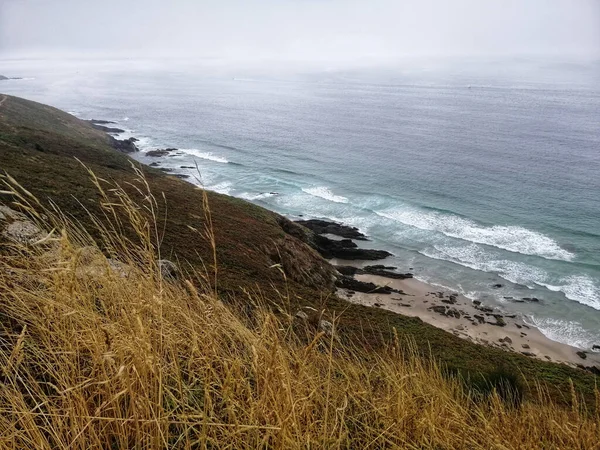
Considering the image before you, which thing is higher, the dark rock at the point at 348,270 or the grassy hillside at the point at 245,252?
the grassy hillside at the point at 245,252

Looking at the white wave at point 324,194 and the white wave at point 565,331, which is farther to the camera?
the white wave at point 324,194

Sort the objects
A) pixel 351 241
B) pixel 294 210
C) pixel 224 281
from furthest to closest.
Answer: pixel 294 210 < pixel 351 241 < pixel 224 281

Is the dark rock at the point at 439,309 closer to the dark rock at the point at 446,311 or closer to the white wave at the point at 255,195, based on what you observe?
the dark rock at the point at 446,311

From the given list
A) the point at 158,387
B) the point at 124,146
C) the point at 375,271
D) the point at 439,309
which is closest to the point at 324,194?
the point at 375,271

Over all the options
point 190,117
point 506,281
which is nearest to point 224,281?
point 506,281

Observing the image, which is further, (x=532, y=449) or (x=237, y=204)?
(x=237, y=204)

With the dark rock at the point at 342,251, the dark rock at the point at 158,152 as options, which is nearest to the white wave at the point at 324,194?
the dark rock at the point at 342,251

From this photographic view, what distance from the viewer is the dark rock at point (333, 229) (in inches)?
1592

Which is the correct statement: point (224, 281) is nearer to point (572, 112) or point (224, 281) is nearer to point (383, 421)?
point (383, 421)

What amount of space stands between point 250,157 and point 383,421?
71.8 metres

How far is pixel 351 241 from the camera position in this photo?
39.1 m

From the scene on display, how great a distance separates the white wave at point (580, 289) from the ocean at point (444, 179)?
0.44 feet

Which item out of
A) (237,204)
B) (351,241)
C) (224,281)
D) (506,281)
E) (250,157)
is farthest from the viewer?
(250,157)

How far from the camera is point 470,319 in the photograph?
1067 inches
